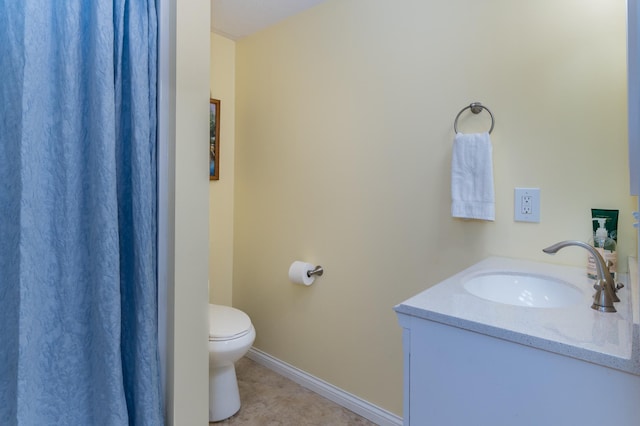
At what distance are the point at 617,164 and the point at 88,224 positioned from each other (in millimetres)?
1856

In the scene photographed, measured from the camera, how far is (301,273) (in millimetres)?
2070

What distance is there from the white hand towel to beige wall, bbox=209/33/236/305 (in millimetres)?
1718

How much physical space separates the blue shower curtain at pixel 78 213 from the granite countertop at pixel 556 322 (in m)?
0.99

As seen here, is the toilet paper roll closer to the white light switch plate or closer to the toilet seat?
the toilet seat

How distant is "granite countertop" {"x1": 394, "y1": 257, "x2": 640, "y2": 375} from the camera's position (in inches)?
26.2

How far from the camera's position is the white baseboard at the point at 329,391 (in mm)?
1801

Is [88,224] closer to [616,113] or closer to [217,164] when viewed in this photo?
[217,164]

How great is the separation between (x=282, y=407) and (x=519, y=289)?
1440 mm

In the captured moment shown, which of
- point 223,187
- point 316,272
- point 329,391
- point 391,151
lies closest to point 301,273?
point 316,272

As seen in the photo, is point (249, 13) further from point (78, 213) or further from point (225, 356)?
point (225, 356)

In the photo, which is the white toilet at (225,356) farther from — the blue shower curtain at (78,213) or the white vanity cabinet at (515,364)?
the white vanity cabinet at (515,364)

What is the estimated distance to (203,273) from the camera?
1.42m

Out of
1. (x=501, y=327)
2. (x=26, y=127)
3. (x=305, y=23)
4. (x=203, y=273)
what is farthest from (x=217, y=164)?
(x=501, y=327)

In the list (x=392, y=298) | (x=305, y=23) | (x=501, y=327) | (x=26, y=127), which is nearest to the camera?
(x=501, y=327)
